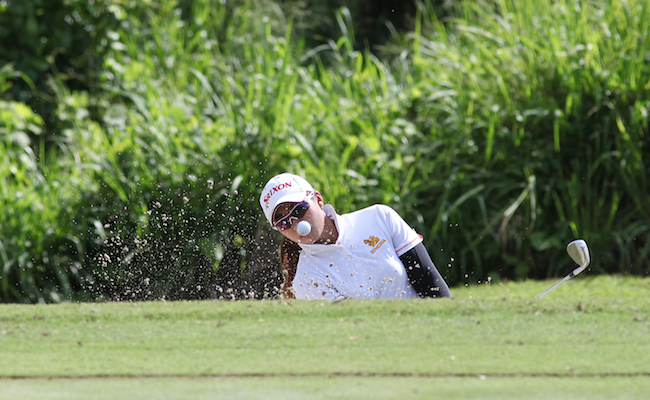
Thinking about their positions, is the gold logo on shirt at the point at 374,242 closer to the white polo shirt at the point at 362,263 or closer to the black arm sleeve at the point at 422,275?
the white polo shirt at the point at 362,263

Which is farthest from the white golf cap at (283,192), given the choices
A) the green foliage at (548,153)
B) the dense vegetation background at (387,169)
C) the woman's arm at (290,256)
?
the green foliage at (548,153)

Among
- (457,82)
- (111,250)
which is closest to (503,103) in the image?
(457,82)

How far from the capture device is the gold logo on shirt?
365cm

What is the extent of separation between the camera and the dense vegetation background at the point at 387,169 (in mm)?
5512

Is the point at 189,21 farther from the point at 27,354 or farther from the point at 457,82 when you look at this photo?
the point at 27,354

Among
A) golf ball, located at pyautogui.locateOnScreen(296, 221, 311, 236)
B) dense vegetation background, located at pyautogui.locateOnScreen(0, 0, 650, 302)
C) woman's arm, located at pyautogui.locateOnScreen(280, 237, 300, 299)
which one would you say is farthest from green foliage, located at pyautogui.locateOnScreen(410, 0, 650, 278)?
golf ball, located at pyautogui.locateOnScreen(296, 221, 311, 236)

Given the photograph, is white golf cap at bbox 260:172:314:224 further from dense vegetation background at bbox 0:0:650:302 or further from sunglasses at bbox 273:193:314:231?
dense vegetation background at bbox 0:0:650:302

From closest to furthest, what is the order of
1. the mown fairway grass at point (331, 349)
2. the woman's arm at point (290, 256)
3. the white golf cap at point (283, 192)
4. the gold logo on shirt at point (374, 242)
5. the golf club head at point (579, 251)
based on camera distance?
the mown fairway grass at point (331, 349), the golf club head at point (579, 251), the white golf cap at point (283, 192), the gold logo on shirt at point (374, 242), the woman's arm at point (290, 256)

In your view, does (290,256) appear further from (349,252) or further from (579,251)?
(579,251)

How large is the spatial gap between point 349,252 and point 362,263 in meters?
0.08

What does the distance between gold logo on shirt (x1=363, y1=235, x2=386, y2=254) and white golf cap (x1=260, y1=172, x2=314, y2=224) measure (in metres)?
0.35

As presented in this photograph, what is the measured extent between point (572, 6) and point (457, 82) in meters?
1.24

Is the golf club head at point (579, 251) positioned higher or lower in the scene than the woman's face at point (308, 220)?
lower

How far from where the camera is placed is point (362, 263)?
3.63m
